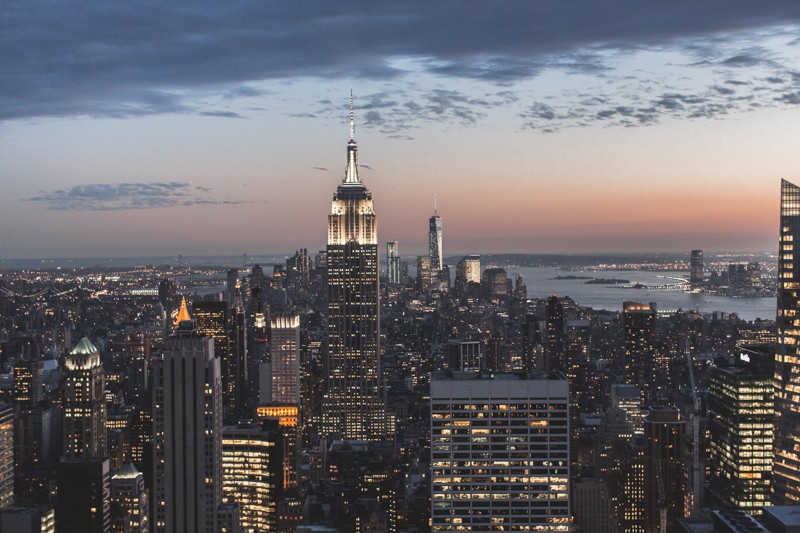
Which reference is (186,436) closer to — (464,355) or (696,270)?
(464,355)

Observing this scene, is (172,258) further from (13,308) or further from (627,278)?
(627,278)

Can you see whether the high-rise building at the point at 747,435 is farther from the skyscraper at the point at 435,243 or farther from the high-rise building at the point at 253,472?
the skyscraper at the point at 435,243

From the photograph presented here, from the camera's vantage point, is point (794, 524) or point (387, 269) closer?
point (794, 524)

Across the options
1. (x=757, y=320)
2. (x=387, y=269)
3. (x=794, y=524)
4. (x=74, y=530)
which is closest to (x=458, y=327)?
(x=387, y=269)

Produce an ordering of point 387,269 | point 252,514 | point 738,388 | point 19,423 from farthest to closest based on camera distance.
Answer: point 387,269 < point 19,423 < point 252,514 < point 738,388

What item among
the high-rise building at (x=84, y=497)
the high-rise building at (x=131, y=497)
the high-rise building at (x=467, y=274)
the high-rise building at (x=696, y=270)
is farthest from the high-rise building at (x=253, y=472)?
the high-rise building at (x=467, y=274)

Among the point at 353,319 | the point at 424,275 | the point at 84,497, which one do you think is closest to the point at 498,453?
the point at 84,497
